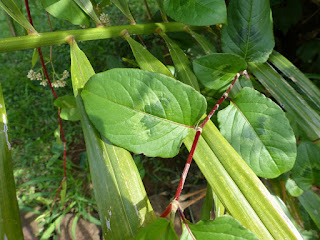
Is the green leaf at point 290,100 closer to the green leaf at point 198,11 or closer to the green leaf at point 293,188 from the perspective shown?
the green leaf at point 293,188

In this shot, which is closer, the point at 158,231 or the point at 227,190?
the point at 158,231

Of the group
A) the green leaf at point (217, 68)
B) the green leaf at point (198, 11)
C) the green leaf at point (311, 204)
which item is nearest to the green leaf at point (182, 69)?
the green leaf at point (217, 68)

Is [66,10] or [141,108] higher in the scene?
[66,10]

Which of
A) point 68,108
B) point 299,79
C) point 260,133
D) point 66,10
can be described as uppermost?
point 66,10

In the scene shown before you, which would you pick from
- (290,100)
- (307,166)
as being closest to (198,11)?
(290,100)

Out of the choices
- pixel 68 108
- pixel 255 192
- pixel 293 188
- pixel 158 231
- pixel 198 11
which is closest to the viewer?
pixel 158 231

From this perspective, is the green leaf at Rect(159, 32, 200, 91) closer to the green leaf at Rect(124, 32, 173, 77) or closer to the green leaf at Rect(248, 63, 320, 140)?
the green leaf at Rect(124, 32, 173, 77)

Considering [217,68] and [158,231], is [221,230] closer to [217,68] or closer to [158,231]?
[158,231]

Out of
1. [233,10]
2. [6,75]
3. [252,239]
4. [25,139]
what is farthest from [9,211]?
[6,75]
